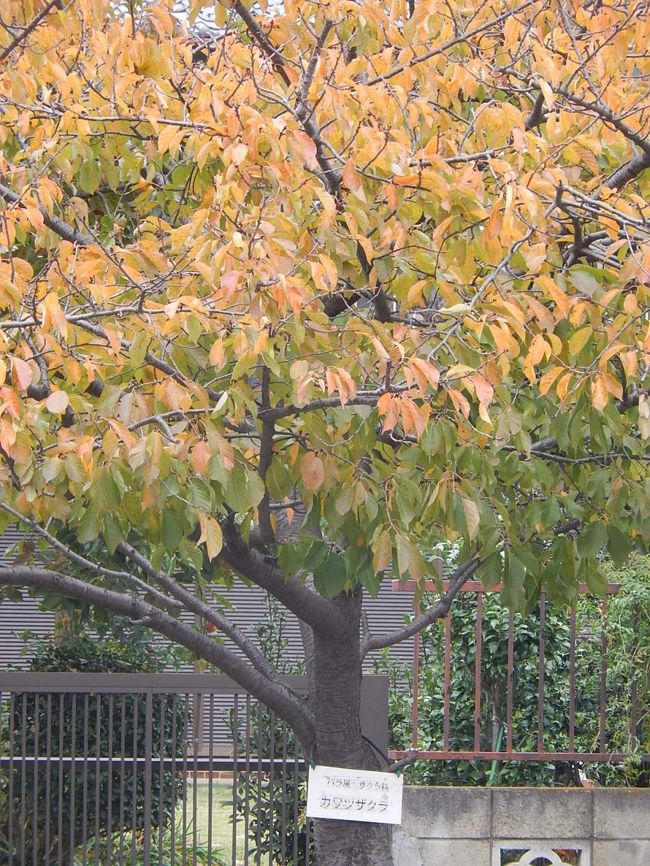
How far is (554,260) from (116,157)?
2.58m

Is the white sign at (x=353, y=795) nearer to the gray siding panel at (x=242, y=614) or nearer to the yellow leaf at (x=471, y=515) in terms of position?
the yellow leaf at (x=471, y=515)

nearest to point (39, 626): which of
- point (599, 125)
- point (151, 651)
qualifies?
point (151, 651)

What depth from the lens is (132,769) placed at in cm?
606

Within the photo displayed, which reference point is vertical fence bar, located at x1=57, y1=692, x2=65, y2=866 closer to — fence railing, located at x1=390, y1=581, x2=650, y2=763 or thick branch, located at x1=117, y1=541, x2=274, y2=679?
thick branch, located at x1=117, y1=541, x2=274, y2=679

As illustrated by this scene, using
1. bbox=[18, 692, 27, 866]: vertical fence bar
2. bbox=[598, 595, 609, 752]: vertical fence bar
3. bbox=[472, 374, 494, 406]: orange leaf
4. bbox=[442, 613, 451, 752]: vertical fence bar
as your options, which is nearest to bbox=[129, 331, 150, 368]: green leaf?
bbox=[472, 374, 494, 406]: orange leaf

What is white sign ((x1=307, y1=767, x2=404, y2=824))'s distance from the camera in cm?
486

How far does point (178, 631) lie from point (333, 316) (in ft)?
4.84

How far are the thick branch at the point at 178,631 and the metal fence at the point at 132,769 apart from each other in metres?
0.86

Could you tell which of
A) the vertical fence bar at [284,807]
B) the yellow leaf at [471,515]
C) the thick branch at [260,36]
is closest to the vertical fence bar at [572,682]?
the vertical fence bar at [284,807]

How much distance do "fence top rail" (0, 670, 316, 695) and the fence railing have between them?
1.23 m

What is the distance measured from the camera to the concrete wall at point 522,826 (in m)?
6.00

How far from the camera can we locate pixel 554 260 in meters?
4.16

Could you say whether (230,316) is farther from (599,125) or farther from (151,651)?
(151,651)

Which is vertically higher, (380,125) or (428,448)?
(380,125)
